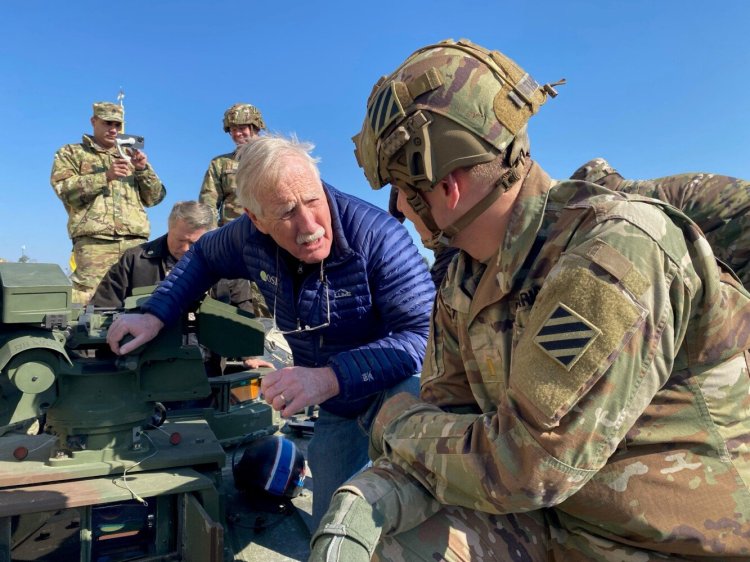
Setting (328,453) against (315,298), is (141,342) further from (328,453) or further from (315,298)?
(328,453)

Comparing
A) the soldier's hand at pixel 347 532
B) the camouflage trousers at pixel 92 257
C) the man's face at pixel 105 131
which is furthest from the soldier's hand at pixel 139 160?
the soldier's hand at pixel 347 532

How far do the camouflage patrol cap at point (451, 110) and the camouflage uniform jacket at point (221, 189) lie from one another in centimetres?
624

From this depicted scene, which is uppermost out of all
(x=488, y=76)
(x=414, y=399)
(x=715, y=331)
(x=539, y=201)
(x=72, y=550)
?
(x=488, y=76)

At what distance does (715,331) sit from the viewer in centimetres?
147

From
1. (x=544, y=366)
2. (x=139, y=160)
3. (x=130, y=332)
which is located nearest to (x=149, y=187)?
(x=139, y=160)

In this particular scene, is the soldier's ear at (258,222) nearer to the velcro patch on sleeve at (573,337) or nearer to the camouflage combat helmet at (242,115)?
the velcro patch on sleeve at (573,337)

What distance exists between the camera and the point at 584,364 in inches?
51.3

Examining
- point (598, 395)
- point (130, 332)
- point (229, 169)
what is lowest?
point (598, 395)

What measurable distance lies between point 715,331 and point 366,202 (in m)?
1.87

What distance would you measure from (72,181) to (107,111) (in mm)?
859

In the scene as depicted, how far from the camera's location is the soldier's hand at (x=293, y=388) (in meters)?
2.30

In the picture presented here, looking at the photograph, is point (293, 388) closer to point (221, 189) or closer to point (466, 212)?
point (466, 212)

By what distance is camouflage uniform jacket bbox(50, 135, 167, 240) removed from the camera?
6.18m

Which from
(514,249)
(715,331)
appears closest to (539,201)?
(514,249)
